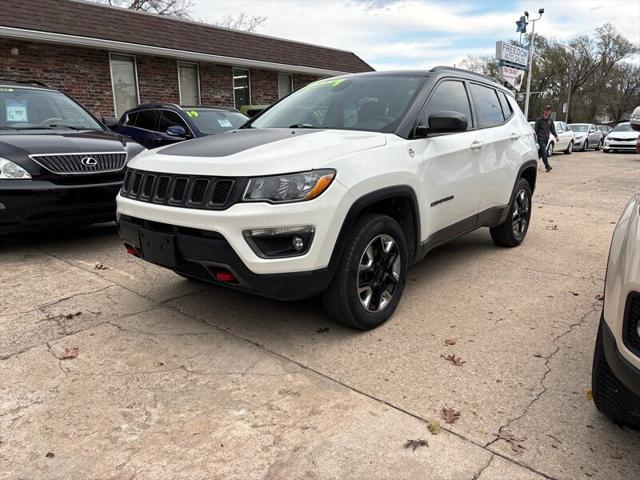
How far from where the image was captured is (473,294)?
13.5 feet

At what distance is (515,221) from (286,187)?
3.60 meters

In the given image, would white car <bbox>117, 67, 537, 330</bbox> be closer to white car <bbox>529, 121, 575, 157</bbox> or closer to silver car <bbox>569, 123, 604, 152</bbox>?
white car <bbox>529, 121, 575, 157</bbox>

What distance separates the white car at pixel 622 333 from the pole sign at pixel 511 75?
19.6 m

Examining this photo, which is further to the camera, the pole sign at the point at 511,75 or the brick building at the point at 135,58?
the pole sign at the point at 511,75

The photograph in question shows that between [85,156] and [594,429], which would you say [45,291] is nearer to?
[85,156]

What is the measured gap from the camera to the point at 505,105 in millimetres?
5316

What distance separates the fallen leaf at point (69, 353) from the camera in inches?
121

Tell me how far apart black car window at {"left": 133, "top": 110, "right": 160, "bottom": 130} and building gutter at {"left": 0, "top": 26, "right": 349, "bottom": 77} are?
13.6 feet

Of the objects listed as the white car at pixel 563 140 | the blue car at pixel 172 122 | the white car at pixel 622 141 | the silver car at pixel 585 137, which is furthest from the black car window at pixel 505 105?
the silver car at pixel 585 137

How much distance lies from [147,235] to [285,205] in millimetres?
1006

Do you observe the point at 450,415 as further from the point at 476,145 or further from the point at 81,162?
the point at 81,162

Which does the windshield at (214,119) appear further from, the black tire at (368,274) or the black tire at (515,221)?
the black tire at (368,274)

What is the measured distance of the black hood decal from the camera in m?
3.14

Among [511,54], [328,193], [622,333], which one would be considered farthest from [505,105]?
[511,54]
